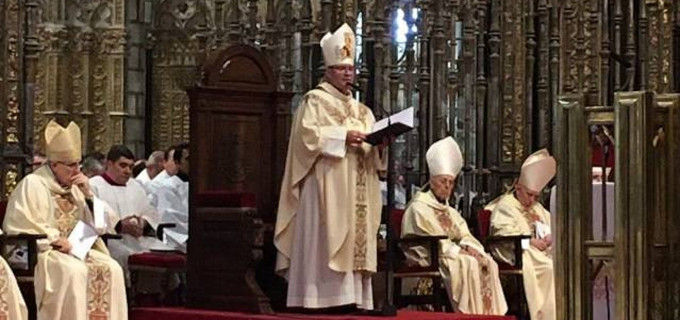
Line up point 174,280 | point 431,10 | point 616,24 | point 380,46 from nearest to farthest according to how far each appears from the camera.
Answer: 1. point 174,280
2. point 380,46
3. point 431,10
4. point 616,24

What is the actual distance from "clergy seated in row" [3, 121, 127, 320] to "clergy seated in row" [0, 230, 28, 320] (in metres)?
0.30

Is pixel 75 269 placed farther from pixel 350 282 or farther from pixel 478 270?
pixel 478 270

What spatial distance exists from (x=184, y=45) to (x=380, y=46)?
208 inches

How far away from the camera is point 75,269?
9.58 metres

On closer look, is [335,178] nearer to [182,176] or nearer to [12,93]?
[12,93]

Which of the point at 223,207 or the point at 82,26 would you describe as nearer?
the point at 223,207

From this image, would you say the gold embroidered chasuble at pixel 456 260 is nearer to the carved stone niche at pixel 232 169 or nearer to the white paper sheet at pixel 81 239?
the carved stone niche at pixel 232 169

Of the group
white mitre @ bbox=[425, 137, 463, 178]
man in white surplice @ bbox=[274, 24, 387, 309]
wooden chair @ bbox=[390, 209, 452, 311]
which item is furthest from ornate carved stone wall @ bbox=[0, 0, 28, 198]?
white mitre @ bbox=[425, 137, 463, 178]

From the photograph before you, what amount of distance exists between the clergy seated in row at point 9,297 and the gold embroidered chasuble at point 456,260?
3162 mm

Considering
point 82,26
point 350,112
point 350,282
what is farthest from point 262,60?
point 82,26

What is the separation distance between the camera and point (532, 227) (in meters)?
12.0

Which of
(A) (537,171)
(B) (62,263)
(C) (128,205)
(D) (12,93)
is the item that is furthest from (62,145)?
(A) (537,171)

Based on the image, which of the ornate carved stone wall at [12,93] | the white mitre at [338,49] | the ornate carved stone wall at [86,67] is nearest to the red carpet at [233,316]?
the ornate carved stone wall at [12,93]

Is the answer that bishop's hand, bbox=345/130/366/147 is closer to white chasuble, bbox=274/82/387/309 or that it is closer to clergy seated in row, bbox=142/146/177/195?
white chasuble, bbox=274/82/387/309
